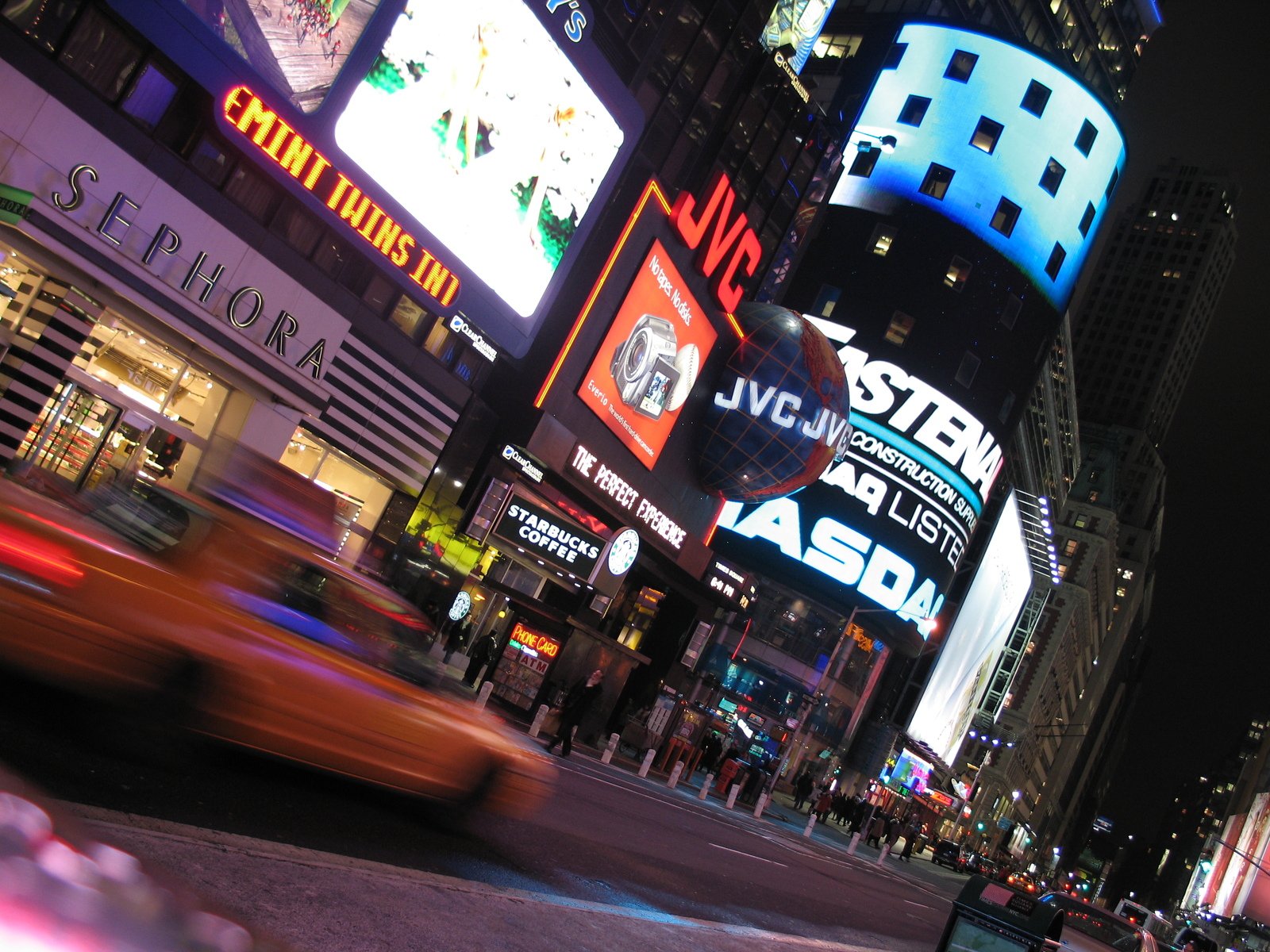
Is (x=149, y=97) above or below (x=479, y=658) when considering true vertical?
above

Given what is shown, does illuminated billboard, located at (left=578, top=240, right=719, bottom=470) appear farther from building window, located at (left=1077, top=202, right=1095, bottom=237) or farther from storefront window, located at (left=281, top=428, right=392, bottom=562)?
building window, located at (left=1077, top=202, right=1095, bottom=237)

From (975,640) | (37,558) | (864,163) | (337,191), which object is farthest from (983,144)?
(37,558)

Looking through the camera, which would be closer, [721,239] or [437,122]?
[437,122]

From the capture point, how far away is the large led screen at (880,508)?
56.1 meters

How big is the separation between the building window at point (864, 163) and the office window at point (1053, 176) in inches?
392

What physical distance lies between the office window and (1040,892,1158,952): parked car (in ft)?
194

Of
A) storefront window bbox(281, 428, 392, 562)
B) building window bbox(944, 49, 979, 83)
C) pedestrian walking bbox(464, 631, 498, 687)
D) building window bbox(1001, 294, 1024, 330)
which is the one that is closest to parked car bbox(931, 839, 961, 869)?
building window bbox(1001, 294, 1024, 330)

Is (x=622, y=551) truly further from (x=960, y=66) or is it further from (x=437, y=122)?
(x=960, y=66)

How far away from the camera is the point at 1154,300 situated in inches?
7106

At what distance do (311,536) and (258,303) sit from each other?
Result: 544 inches

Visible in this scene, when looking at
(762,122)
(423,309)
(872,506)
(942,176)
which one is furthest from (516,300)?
(942,176)

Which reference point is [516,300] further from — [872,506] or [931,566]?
[931,566]

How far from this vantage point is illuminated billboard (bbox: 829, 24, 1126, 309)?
63.1 metres

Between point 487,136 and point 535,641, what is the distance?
12435 millimetres
